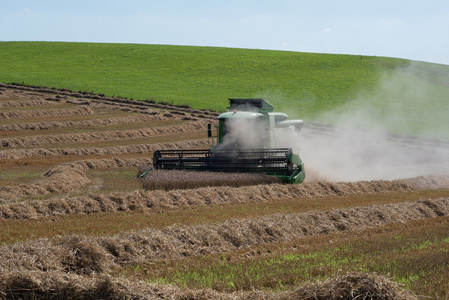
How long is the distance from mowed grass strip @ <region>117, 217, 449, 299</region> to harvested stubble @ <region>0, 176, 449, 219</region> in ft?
19.6

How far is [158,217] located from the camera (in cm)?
1467

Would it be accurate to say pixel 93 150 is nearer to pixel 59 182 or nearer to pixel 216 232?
pixel 59 182

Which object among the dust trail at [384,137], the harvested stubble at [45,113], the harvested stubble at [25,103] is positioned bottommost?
the dust trail at [384,137]

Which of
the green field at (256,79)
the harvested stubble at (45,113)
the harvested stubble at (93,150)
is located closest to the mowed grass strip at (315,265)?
the harvested stubble at (93,150)

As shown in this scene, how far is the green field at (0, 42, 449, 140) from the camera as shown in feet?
179

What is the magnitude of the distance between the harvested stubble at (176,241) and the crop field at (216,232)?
3 cm

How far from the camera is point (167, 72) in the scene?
73.1 m

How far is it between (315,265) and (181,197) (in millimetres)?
8649

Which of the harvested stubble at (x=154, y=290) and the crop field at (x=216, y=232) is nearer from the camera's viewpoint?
the harvested stubble at (x=154, y=290)

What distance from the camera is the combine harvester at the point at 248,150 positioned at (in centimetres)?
2080

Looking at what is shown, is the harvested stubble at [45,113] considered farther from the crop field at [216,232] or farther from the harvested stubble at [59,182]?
the harvested stubble at [59,182]

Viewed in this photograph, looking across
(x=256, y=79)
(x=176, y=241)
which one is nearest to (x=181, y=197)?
(x=176, y=241)

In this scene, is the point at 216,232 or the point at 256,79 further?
the point at 256,79

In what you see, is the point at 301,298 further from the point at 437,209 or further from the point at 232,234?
the point at 437,209
